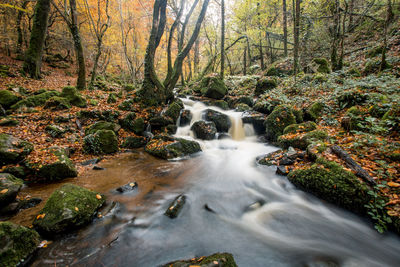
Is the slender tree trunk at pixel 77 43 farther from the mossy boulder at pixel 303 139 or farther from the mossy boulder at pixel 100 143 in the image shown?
the mossy boulder at pixel 303 139

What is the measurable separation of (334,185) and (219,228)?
8.06 feet

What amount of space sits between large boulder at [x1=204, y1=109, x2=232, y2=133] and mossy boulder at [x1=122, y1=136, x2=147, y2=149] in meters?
3.64

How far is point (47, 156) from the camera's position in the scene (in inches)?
190

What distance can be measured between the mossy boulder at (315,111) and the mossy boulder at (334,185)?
11.9 ft

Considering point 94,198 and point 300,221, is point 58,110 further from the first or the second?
point 300,221

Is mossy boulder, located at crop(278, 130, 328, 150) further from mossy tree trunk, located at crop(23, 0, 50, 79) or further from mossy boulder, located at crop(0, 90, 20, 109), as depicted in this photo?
mossy tree trunk, located at crop(23, 0, 50, 79)

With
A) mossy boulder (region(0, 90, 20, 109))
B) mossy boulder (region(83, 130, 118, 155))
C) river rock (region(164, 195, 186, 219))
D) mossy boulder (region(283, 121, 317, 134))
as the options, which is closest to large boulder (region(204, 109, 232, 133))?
mossy boulder (region(283, 121, 317, 134))

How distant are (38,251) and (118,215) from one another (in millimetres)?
1195

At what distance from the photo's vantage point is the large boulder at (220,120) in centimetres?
910

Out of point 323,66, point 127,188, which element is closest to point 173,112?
point 127,188

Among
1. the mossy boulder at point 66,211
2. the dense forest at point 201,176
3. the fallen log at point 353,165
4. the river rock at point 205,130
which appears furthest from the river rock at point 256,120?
the mossy boulder at point 66,211

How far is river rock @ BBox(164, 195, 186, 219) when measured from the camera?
3.57 meters

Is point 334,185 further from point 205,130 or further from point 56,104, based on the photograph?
point 56,104

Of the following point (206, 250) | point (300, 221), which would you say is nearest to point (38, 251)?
point (206, 250)
